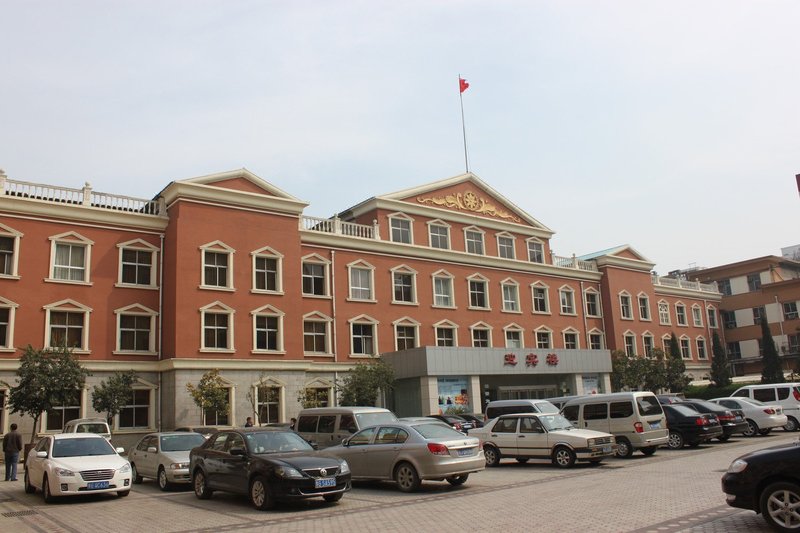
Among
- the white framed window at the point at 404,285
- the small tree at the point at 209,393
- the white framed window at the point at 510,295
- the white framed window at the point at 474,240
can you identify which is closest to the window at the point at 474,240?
the white framed window at the point at 474,240

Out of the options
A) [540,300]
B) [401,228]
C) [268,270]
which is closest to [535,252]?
[540,300]

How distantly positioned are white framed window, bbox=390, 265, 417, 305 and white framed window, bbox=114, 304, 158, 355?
13.9 metres

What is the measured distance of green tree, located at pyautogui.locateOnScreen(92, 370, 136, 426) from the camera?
90.5ft

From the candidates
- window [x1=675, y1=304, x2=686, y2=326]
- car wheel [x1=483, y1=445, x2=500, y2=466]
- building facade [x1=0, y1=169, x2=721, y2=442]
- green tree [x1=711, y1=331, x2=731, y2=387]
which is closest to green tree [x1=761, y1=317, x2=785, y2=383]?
green tree [x1=711, y1=331, x2=731, y2=387]

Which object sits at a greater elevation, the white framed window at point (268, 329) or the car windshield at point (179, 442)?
the white framed window at point (268, 329)

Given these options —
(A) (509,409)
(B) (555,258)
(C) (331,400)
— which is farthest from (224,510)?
(B) (555,258)

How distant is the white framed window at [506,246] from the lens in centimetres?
4609

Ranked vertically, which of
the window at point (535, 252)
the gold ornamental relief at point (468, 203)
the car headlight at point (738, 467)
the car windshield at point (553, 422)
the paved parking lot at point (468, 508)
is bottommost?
the paved parking lot at point (468, 508)

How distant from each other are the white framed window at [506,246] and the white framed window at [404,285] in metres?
8.21

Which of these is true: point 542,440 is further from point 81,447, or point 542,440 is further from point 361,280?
point 361,280

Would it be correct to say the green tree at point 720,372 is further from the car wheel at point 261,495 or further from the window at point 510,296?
the car wheel at point 261,495

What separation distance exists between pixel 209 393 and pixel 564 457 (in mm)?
16234

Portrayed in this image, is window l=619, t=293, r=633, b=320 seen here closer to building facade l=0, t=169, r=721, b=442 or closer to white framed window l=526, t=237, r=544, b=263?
building facade l=0, t=169, r=721, b=442

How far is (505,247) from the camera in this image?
152 ft
